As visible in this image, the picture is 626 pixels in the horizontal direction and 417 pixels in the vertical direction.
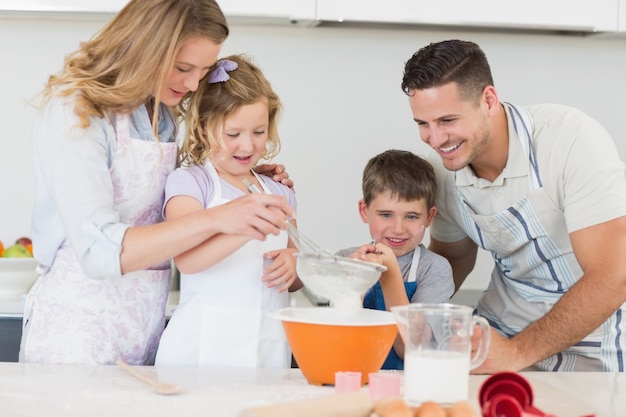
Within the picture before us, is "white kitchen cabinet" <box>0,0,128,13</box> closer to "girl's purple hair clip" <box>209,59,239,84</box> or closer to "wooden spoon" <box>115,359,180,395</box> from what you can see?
"girl's purple hair clip" <box>209,59,239,84</box>

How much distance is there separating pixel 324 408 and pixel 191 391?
12.5 inches

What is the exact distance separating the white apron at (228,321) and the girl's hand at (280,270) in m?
0.03

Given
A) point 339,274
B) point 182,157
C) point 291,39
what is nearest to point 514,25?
point 291,39

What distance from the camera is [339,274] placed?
57.8 inches

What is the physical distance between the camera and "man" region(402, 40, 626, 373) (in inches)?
71.8

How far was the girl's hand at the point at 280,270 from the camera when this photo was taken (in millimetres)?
1711

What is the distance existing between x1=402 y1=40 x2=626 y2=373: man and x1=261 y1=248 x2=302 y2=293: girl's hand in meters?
0.44

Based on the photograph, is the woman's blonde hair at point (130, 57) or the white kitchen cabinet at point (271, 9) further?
the white kitchen cabinet at point (271, 9)

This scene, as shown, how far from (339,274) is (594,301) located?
665mm

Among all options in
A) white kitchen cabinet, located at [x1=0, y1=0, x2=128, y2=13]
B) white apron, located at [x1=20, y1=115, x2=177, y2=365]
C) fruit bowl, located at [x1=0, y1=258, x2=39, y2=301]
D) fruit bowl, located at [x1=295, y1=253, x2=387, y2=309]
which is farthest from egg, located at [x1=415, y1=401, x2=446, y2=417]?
white kitchen cabinet, located at [x1=0, y1=0, x2=128, y2=13]

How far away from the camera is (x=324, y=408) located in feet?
3.62

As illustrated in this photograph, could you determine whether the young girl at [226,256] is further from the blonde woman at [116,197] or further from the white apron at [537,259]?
the white apron at [537,259]

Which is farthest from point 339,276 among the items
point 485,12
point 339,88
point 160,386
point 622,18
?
point 622,18

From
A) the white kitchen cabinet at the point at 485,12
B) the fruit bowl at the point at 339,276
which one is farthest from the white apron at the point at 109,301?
the white kitchen cabinet at the point at 485,12
